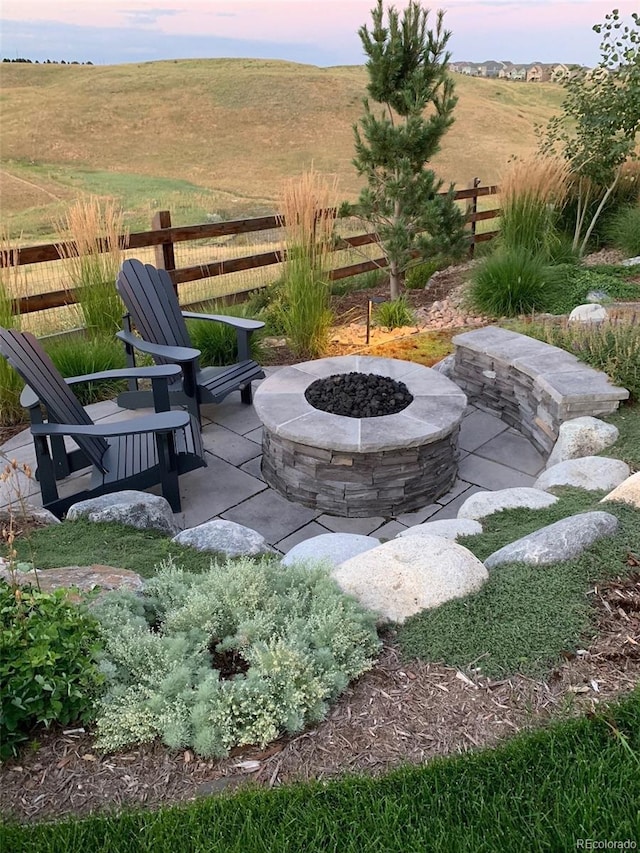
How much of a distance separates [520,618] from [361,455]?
143 cm

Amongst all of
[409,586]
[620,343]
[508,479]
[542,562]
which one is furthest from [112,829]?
[620,343]

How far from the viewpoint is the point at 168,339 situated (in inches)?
158

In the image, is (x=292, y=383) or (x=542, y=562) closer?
(x=542, y=562)

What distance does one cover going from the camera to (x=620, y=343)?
12.9ft

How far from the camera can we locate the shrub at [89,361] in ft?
14.0

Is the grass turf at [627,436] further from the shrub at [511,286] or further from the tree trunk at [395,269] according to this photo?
the tree trunk at [395,269]

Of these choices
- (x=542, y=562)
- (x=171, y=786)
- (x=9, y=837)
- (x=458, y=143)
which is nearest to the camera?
(x=9, y=837)

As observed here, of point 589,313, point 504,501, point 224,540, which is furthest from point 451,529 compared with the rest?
point 589,313

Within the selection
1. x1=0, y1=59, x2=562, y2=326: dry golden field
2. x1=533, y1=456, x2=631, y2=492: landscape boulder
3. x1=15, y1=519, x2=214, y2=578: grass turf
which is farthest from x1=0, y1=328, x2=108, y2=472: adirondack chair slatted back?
x1=0, y1=59, x2=562, y2=326: dry golden field

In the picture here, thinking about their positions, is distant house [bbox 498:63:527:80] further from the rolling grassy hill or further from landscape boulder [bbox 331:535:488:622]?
landscape boulder [bbox 331:535:488:622]

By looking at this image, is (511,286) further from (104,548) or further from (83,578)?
(83,578)

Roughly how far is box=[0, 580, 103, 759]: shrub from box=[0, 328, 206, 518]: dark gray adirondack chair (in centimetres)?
125

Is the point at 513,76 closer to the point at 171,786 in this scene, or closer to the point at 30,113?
the point at 30,113

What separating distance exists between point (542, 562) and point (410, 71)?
16.6ft
